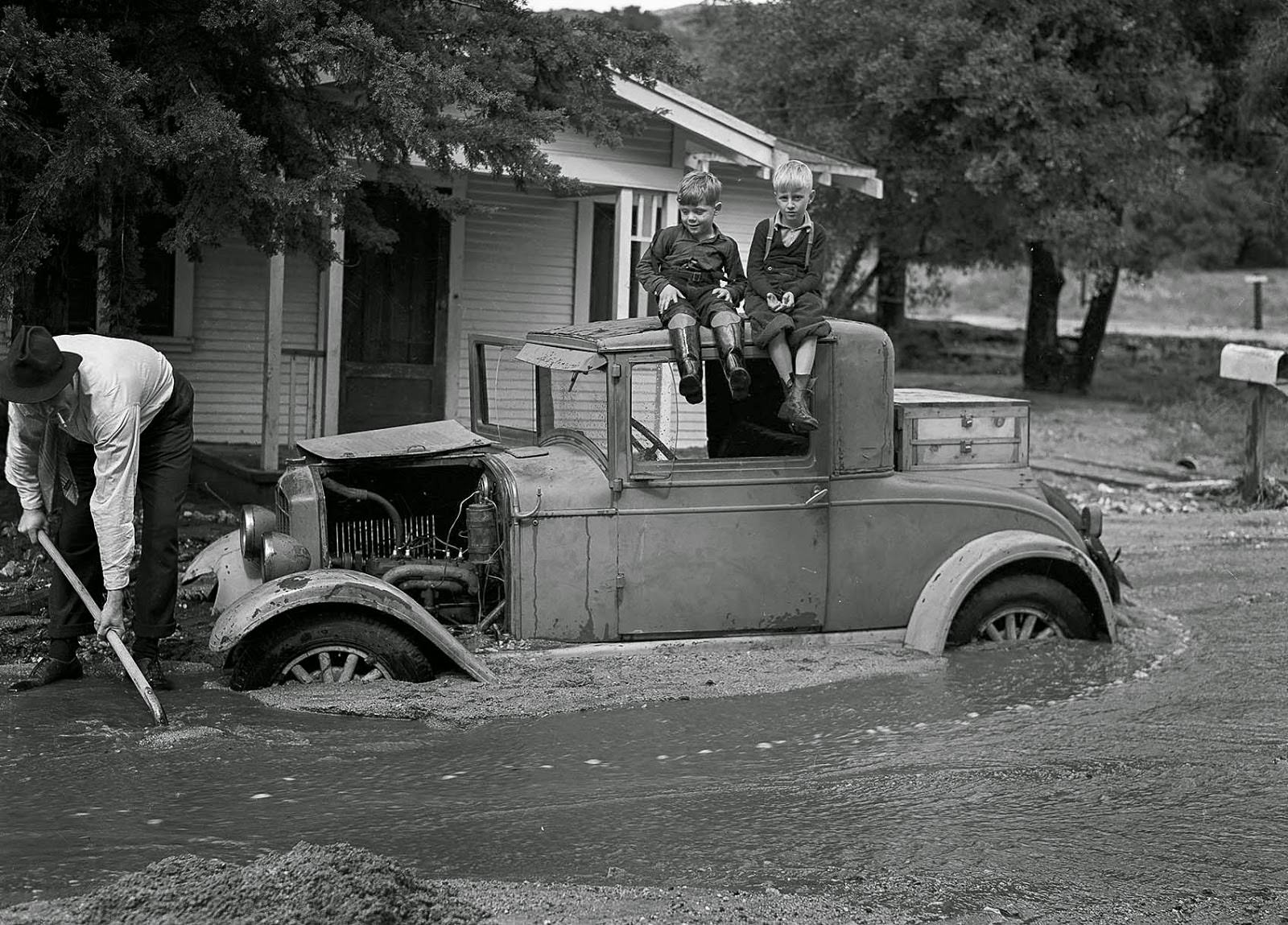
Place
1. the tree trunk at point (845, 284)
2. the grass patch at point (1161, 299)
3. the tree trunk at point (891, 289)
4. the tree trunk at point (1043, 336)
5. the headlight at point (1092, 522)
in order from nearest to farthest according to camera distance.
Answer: the headlight at point (1092, 522), the tree trunk at point (845, 284), the tree trunk at point (1043, 336), the tree trunk at point (891, 289), the grass patch at point (1161, 299)

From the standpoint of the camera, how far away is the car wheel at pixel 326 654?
6.16 metres

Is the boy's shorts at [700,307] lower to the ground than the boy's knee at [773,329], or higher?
higher

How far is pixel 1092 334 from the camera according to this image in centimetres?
2572

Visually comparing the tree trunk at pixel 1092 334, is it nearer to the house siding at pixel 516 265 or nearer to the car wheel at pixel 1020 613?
the house siding at pixel 516 265

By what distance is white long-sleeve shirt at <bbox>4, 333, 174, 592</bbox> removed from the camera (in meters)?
6.09

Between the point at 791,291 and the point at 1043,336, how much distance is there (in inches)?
785

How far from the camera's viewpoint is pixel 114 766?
17.7ft

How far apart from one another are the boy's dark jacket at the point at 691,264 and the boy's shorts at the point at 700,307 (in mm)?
79

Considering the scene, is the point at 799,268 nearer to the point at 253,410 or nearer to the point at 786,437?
the point at 786,437

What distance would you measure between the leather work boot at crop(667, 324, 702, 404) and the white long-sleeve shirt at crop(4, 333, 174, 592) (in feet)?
7.79

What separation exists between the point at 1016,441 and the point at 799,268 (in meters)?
1.60

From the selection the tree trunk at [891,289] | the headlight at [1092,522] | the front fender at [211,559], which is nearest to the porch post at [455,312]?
the front fender at [211,559]

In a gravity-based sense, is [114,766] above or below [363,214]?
below

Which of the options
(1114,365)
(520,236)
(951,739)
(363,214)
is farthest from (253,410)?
(1114,365)
